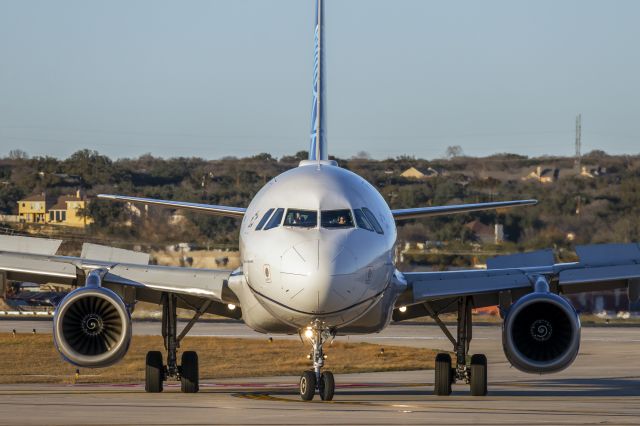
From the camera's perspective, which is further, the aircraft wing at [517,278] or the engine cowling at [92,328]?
the aircraft wing at [517,278]

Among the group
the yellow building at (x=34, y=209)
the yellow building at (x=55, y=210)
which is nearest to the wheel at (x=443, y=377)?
the yellow building at (x=55, y=210)

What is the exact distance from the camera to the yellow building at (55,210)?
3349 inches

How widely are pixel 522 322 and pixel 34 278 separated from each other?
9486mm

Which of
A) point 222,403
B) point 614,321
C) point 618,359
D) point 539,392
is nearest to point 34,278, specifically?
point 222,403

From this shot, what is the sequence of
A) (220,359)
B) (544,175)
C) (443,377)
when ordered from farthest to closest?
(544,175) < (220,359) < (443,377)

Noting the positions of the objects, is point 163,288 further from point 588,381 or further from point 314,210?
point 588,381

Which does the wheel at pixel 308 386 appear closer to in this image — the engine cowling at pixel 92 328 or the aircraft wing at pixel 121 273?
the aircraft wing at pixel 121 273

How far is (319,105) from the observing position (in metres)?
27.9

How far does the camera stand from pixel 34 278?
2577 cm

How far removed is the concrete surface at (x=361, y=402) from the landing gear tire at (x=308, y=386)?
20 centimetres

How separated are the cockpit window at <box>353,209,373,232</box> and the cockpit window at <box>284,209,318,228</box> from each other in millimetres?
697

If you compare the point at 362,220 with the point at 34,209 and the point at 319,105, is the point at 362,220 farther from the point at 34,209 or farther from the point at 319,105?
the point at 34,209

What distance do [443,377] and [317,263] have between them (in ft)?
21.4

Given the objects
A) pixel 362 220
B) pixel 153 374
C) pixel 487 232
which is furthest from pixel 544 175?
pixel 362 220
